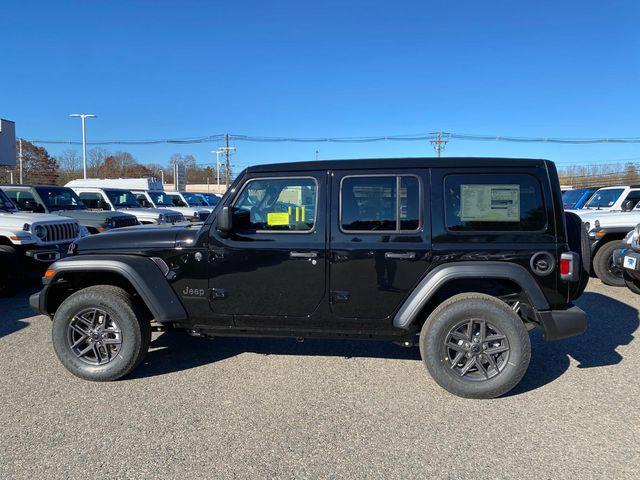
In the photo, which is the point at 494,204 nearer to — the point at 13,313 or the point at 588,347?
the point at 588,347

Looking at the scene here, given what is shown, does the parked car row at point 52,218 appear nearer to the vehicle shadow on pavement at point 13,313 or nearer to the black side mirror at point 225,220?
the vehicle shadow on pavement at point 13,313

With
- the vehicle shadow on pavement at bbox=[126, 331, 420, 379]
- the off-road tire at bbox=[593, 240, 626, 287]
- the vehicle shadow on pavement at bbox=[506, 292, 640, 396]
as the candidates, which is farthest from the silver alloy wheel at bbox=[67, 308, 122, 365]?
the off-road tire at bbox=[593, 240, 626, 287]

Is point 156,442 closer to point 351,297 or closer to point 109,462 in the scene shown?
point 109,462

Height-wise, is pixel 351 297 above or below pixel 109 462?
above

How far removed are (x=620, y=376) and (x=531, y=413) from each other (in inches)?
50.1

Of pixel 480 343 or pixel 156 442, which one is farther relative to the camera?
pixel 480 343

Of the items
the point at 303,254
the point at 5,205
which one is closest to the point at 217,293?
the point at 303,254

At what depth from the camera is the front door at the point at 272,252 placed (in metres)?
3.61

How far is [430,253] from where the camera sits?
3.49 m

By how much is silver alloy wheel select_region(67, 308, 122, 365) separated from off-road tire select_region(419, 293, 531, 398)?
263 centimetres

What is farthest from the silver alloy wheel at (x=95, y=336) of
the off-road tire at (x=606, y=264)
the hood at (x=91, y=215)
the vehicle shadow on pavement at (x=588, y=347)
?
the off-road tire at (x=606, y=264)

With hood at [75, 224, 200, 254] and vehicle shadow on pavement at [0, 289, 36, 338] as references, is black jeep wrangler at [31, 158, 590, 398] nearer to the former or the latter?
hood at [75, 224, 200, 254]

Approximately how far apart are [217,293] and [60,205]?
328 inches

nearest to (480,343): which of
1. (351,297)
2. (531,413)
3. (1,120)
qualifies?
(531,413)
